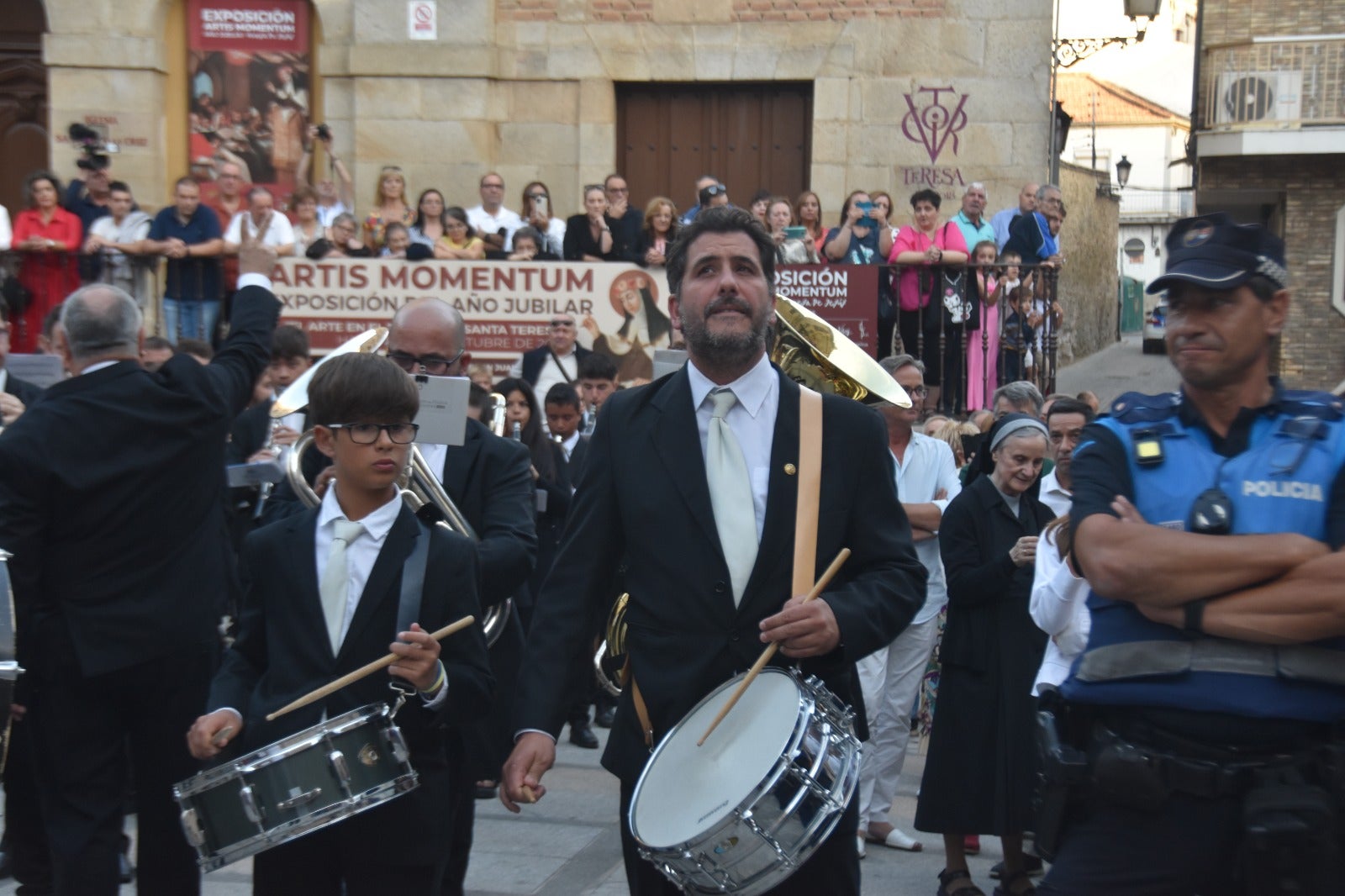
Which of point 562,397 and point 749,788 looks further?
point 562,397

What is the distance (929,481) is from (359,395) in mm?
3900

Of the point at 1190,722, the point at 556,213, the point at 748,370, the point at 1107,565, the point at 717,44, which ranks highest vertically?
the point at 717,44

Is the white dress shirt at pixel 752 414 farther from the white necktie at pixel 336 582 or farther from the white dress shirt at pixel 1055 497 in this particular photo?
the white dress shirt at pixel 1055 497

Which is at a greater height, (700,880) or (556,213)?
(556,213)

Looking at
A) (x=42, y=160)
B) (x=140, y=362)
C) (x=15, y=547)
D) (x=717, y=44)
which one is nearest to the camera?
(x=15, y=547)

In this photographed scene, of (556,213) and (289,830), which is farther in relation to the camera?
(556,213)

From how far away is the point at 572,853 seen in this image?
21.3ft

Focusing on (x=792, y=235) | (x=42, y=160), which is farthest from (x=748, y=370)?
(x=42, y=160)

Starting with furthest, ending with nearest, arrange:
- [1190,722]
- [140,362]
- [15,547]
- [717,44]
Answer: [717,44] < [140,362] < [15,547] < [1190,722]

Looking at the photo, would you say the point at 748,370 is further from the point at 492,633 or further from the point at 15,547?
the point at 15,547

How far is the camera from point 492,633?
5.20 meters

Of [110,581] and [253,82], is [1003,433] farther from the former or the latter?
[253,82]

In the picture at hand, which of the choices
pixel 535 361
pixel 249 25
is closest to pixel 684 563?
pixel 535 361

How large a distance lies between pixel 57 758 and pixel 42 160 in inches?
547
